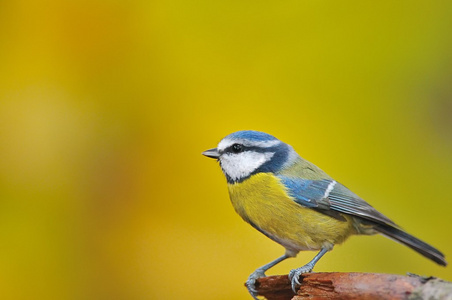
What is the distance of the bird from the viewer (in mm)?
953

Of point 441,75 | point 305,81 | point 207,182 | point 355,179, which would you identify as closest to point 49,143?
point 207,182

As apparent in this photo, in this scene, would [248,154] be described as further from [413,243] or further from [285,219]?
[413,243]

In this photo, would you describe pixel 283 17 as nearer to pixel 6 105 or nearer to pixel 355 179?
pixel 355 179

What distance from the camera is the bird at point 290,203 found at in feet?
3.13

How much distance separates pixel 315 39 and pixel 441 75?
1.09 feet

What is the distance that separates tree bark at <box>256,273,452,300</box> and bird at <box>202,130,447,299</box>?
14 centimetres

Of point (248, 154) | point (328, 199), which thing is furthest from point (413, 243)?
point (248, 154)

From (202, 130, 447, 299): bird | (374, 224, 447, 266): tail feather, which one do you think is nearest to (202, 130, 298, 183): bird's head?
(202, 130, 447, 299): bird

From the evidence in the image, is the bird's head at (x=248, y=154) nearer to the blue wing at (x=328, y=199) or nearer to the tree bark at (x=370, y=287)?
the blue wing at (x=328, y=199)

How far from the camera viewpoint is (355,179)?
1.36m

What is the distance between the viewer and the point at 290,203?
0.96m

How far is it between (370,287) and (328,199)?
34 centimetres

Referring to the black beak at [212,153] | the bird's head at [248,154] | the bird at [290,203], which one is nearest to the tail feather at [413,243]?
the bird at [290,203]

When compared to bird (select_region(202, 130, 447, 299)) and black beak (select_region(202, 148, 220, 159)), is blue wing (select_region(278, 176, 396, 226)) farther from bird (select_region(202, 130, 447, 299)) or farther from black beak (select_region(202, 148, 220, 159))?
black beak (select_region(202, 148, 220, 159))
